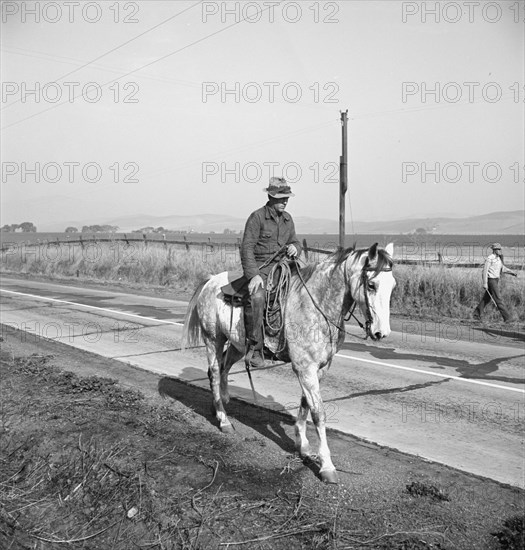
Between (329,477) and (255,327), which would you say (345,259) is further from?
(329,477)

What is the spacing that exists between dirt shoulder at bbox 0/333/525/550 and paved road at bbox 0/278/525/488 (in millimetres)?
581

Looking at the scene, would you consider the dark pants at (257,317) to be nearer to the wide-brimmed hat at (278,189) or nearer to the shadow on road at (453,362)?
the wide-brimmed hat at (278,189)

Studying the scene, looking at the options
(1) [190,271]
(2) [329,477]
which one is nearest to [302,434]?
(2) [329,477]

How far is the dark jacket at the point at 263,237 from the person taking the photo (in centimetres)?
674

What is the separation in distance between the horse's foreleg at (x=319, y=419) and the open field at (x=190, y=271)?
1183 cm

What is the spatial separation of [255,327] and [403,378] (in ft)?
14.5

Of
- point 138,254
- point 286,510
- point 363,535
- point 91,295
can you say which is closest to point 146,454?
point 286,510

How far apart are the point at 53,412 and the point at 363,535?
477 centimetres

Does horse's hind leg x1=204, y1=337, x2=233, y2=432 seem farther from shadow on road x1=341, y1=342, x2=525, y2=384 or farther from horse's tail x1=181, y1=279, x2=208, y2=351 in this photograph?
shadow on road x1=341, y1=342, x2=525, y2=384

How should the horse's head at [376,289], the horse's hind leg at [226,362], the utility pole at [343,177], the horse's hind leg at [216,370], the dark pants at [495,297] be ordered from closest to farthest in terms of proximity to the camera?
the horse's head at [376,289] < the horse's hind leg at [216,370] < the horse's hind leg at [226,362] < the dark pants at [495,297] < the utility pole at [343,177]

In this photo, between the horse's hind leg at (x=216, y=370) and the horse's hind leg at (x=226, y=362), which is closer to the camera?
the horse's hind leg at (x=216, y=370)

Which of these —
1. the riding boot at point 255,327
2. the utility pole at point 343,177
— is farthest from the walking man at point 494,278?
the riding boot at point 255,327

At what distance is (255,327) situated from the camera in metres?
6.63

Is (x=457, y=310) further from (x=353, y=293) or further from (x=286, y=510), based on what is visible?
(x=286, y=510)
